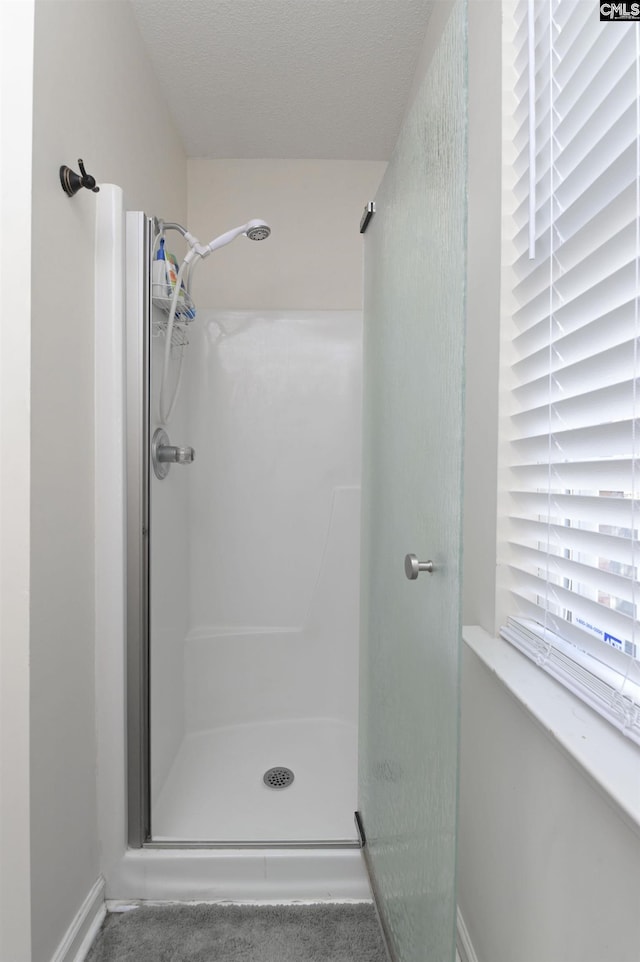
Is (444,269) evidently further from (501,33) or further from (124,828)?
(124,828)

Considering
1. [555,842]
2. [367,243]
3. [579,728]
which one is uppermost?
[367,243]

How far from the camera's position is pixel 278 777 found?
191 cm

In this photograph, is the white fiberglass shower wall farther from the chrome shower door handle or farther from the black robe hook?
the chrome shower door handle

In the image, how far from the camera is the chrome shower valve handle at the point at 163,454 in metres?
1.75

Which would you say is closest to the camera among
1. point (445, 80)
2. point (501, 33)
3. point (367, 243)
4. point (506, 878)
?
point (445, 80)

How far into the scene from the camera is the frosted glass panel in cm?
82

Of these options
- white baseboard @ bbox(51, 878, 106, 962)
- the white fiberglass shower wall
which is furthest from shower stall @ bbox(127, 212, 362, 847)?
white baseboard @ bbox(51, 878, 106, 962)

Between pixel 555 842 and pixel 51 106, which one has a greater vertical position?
pixel 51 106

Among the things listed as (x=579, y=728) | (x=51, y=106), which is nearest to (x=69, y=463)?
(x=51, y=106)

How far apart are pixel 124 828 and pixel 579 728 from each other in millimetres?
1263

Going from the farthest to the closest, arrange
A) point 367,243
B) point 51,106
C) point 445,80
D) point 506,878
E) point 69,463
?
point 367,243 → point 69,463 → point 51,106 → point 506,878 → point 445,80

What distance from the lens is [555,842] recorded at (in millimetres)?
789

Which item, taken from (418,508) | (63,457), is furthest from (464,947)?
(63,457)

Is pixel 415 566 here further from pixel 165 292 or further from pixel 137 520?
pixel 165 292
